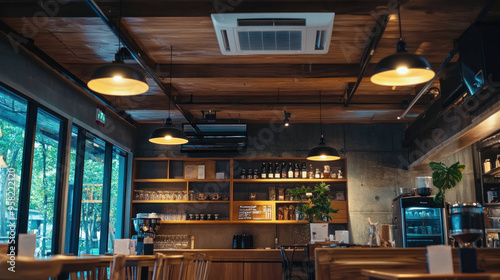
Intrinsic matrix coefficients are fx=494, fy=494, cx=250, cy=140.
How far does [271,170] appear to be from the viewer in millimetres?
9055

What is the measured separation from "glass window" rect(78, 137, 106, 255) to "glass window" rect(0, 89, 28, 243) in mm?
1800

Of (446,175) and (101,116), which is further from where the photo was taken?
(101,116)

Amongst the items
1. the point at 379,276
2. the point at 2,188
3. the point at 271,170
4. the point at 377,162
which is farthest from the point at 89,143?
the point at 379,276

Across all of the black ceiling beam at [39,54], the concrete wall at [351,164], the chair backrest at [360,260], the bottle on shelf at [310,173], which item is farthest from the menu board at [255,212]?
the chair backrest at [360,260]

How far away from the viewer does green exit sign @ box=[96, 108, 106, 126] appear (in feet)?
24.7

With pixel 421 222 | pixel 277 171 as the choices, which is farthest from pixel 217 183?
pixel 421 222

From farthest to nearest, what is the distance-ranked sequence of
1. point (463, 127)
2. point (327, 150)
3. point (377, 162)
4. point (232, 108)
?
point (377, 162), point (232, 108), point (327, 150), point (463, 127)

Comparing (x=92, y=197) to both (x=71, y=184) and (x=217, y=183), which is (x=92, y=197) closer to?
(x=71, y=184)

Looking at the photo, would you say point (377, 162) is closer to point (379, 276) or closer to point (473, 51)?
point (473, 51)

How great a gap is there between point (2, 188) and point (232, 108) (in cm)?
377

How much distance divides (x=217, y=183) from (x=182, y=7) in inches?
199

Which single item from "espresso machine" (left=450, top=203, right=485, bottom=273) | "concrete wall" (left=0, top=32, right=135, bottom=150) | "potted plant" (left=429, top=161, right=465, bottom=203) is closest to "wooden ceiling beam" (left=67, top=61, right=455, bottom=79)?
"concrete wall" (left=0, top=32, right=135, bottom=150)

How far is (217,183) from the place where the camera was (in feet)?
30.0

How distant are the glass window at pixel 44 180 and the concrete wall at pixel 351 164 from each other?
9.88ft
